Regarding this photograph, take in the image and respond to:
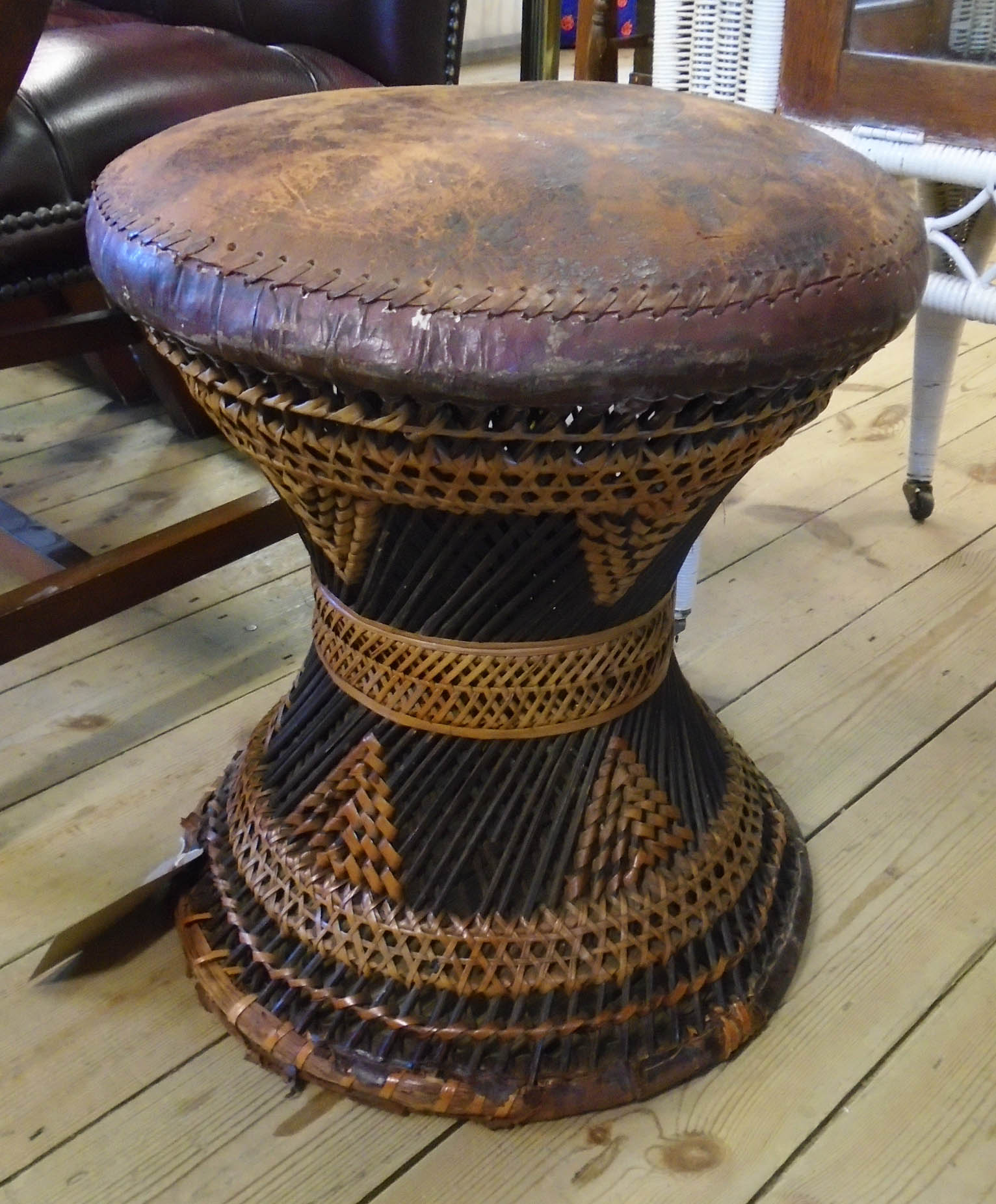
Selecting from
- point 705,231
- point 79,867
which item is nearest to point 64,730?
point 79,867

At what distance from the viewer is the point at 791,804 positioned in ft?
3.97

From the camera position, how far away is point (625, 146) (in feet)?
2.45

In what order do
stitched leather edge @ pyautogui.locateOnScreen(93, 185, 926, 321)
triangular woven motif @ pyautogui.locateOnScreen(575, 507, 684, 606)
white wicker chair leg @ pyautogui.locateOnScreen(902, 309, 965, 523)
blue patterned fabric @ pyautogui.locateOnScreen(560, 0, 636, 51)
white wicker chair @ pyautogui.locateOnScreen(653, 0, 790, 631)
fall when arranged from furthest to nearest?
blue patterned fabric @ pyautogui.locateOnScreen(560, 0, 636, 51) → white wicker chair leg @ pyautogui.locateOnScreen(902, 309, 965, 523) → white wicker chair @ pyautogui.locateOnScreen(653, 0, 790, 631) → triangular woven motif @ pyautogui.locateOnScreen(575, 507, 684, 606) → stitched leather edge @ pyautogui.locateOnScreen(93, 185, 926, 321)

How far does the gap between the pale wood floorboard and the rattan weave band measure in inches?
12.2

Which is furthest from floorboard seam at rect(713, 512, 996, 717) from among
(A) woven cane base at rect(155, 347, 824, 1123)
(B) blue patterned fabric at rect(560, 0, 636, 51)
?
(B) blue patterned fabric at rect(560, 0, 636, 51)

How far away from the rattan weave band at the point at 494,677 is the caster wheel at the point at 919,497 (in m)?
0.91

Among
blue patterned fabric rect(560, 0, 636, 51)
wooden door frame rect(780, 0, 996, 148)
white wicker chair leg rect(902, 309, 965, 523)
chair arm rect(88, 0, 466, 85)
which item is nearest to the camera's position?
wooden door frame rect(780, 0, 996, 148)

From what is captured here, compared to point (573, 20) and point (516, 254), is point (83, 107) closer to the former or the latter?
point (516, 254)

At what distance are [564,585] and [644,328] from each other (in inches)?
9.8

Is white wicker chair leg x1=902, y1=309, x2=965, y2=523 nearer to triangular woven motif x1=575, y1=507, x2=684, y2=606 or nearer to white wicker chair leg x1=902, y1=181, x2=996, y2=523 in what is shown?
white wicker chair leg x1=902, y1=181, x2=996, y2=523

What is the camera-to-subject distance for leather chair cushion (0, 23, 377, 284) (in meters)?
1.05

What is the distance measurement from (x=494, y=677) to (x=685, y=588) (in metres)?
0.57

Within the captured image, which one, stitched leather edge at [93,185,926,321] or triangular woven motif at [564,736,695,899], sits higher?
stitched leather edge at [93,185,926,321]

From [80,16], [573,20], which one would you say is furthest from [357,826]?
[573,20]
